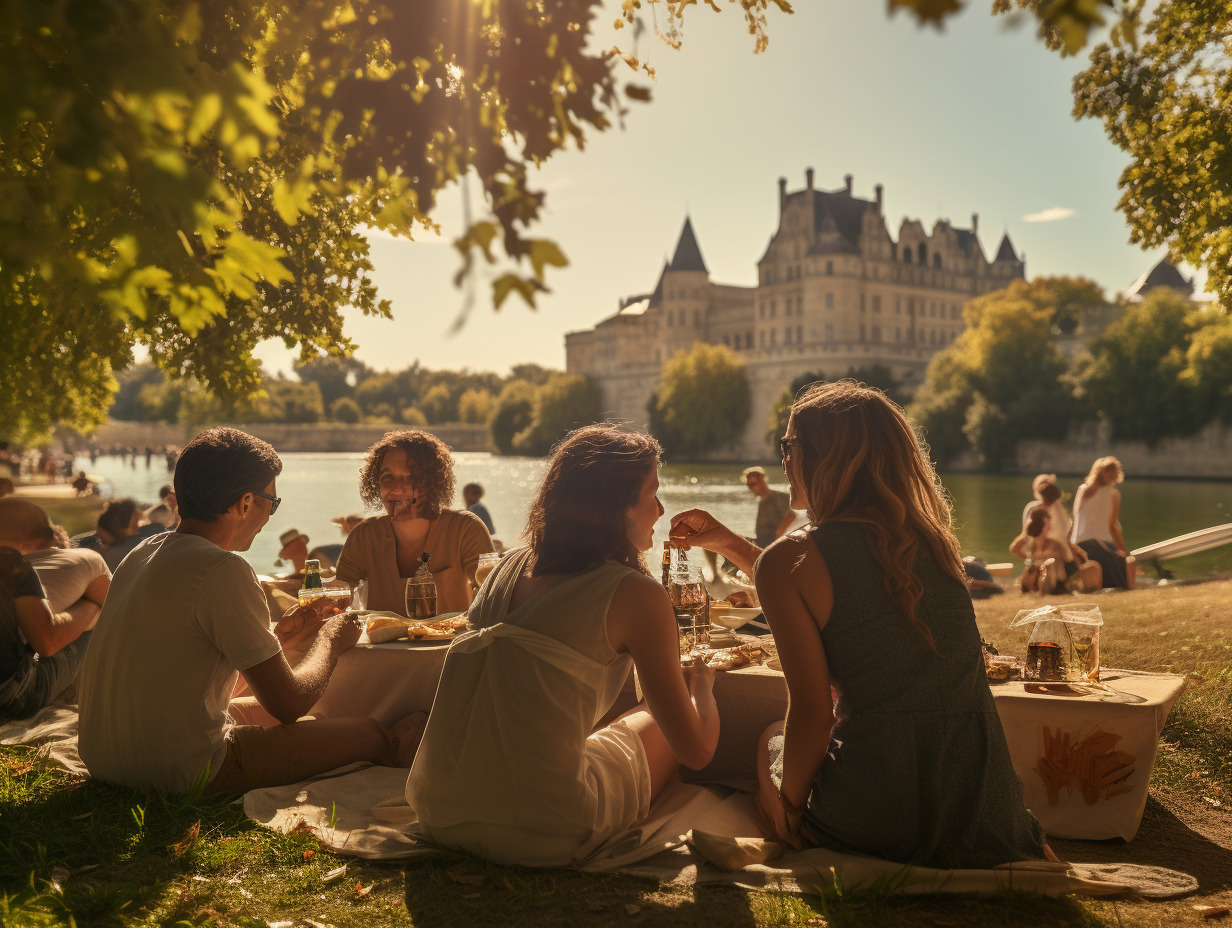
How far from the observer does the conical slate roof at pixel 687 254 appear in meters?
75.6

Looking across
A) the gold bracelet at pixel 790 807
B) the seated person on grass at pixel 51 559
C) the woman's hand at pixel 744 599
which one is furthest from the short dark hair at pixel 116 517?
the gold bracelet at pixel 790 807

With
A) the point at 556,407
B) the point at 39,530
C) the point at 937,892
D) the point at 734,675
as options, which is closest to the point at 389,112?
the point at 734,675

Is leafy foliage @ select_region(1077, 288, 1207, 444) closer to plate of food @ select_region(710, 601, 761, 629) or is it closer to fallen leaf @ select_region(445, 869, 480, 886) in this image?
plate of food @ select_region(710, 601, 761, 629)

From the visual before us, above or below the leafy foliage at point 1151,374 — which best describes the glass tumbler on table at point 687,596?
below

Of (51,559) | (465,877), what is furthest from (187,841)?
(51,559)

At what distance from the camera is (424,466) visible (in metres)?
4.24

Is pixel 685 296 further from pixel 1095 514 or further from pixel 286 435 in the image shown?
pixel 1095 514

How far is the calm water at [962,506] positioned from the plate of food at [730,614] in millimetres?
5927

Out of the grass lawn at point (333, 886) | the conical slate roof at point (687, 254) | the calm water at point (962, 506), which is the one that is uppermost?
the conical slate roof at point (687, 254)

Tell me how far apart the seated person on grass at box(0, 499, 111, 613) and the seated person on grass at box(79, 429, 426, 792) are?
1.48 meters

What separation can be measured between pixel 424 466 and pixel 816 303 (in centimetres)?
6446

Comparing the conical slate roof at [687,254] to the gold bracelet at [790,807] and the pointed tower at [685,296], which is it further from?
the gold bracelet at [790,807]

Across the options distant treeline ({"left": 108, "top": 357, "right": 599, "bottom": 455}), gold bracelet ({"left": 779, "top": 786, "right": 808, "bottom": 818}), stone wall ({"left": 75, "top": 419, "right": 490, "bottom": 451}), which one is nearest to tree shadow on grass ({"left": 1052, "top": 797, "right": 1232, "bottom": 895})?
gold bracelet ({"left": 779, "top": 786, "right": 808, "bottom": 818})

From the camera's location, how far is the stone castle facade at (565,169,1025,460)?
207ft
